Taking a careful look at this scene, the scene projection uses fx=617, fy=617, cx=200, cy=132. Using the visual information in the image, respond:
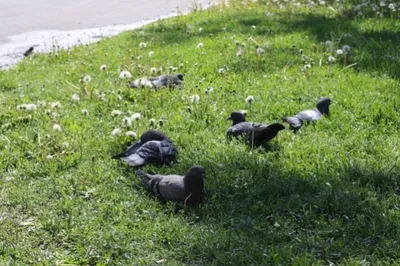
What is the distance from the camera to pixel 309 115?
5.33m

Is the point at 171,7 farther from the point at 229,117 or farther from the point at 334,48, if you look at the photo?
the point at 229,117

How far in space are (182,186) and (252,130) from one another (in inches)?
39.5

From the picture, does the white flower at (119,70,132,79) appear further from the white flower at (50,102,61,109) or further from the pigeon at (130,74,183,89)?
the white flower at (50,102,61,109)

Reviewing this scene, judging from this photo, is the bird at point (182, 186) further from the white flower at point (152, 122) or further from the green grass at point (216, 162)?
the white flower at point (152, 122)

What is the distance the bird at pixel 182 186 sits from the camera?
3990mm

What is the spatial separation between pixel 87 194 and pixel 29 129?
1417mm

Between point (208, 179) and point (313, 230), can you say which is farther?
point (208, 179)

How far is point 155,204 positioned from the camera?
4082 mm

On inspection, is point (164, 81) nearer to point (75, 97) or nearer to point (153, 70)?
point (153, 70)

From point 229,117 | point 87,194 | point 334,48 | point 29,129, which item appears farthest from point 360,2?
point 87,194

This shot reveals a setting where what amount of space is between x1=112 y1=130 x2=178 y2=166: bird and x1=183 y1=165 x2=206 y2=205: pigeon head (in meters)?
0.62

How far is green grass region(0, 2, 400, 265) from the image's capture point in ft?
11.9

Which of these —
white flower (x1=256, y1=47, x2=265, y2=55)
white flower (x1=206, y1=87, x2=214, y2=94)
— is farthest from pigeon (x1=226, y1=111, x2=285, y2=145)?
white flower (x1=256, y1=47, x2=265, y2=55)

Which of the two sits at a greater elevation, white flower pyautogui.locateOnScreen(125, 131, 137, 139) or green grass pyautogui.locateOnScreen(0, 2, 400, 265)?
white flower pyautogui.locateOnScreen(125, 131, 137, 139)
